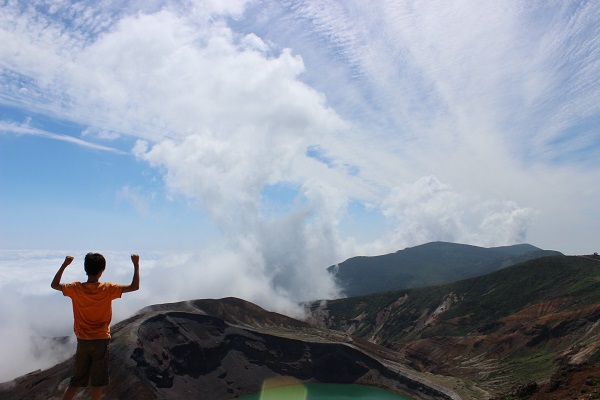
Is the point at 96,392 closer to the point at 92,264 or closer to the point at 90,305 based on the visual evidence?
the point at 90,305

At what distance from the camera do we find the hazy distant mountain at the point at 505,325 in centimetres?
8938

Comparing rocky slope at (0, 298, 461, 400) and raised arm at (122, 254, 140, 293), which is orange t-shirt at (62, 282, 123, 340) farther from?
rocky slope at (0, 298, 461, 400)

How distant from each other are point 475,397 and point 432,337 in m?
53.2

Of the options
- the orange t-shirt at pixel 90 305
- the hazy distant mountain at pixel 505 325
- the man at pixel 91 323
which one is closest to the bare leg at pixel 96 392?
the man at pixel 91 323

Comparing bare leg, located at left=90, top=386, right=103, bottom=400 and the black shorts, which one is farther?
the black shorts

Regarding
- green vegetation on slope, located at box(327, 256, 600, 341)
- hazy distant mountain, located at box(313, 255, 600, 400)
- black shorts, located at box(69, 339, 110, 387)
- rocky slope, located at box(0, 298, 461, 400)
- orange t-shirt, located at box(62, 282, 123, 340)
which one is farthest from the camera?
green vegetation on slope, located at box(327, 256, 600, 341)

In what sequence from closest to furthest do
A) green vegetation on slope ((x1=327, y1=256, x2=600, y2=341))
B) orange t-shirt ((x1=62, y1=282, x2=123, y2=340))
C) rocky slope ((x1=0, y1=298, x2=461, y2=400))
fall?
orange t-shirt ((x1=62, y1=282, x2=123, y2=340)), rocky slope ((x1=0, y1=298, x2=461, y2=400)), green vegetation on slope ((x1=327, y1=256, x2=600, y2=341))

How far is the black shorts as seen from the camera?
8.38 m

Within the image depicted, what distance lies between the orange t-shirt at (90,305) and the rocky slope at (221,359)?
3178 inches

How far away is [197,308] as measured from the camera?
4852 inches

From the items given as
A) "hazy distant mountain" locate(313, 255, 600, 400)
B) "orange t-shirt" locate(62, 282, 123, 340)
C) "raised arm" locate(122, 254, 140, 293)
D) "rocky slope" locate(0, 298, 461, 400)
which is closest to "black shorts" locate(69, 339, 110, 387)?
"orange t-shirt" locate(62, 282, 123, 340)

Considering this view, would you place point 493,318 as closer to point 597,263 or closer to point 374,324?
point 597,263

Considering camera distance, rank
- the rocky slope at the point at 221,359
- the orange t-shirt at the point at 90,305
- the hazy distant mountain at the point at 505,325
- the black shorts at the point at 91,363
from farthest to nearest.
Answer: the hazy distant mountain at the point at 505,325
the rocky slope at the point at 221,359
the black shorts at the point at 91,363
the orange t-shirt at the point at 90,305

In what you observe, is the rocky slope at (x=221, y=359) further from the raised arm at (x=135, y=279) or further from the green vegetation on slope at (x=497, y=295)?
the raised arm at (x=135, y=279)
